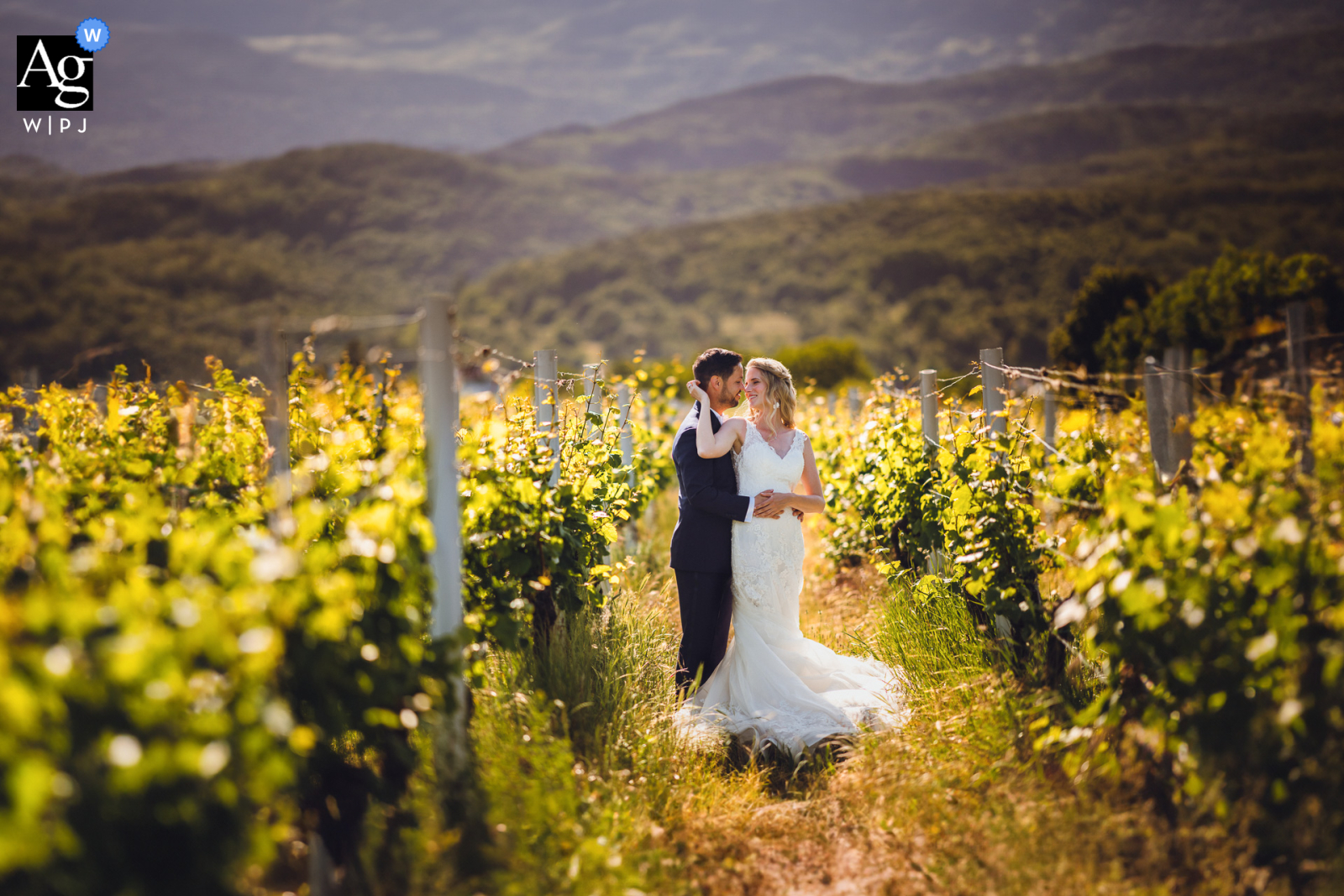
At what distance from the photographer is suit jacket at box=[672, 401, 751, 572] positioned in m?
4.08

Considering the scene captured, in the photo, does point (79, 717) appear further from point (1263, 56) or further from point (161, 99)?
point (161, 99)

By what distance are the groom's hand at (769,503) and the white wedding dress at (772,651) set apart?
56 millimetres

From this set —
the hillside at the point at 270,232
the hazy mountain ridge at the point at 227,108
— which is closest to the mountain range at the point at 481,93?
the hazy mountain ridge at the point at 227,108

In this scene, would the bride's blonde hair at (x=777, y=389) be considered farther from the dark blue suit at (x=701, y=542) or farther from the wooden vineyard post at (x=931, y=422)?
the wooden vineyard post at (x=931, y=422)

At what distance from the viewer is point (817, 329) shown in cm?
6750

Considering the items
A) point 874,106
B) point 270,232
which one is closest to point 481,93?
point 874,106

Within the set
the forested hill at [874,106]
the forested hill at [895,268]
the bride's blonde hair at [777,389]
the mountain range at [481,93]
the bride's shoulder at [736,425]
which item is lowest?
the bride's shoulder at [736,425]

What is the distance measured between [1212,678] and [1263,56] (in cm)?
17428

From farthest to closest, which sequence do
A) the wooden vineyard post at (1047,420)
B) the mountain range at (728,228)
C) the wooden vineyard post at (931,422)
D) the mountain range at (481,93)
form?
1. the mountain range at (481,93)
2. the mountain range at (728,228)
3. the wooden vineyard post at (931,422)
4. the wooden vineyard post at (1047,420)

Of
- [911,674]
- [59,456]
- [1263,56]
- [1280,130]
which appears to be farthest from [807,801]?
[1263,56]

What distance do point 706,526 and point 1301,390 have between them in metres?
2.45

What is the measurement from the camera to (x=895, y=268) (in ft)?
233

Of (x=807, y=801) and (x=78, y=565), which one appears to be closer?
(x=78, y=565)

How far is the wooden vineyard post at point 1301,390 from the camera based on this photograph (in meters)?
2.41
